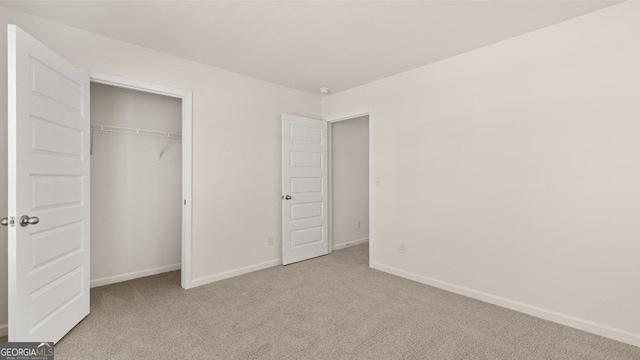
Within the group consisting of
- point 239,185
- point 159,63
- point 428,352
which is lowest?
point 428,352

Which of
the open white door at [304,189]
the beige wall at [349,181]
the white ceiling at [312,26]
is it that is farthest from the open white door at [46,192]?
the beige wall at [349,181]

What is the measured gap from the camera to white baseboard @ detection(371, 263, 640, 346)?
84.5 inches

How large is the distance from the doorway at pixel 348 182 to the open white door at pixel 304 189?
291 mm

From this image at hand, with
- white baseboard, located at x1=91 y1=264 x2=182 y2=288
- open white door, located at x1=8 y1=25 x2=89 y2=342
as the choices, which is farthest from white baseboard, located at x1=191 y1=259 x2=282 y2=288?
open white door, located at x1=8 y1=25 x2=89 y2=342

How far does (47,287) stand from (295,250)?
2.60 meters

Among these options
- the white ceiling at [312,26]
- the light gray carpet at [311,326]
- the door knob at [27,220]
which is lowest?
the light gray carpet at [311,326]

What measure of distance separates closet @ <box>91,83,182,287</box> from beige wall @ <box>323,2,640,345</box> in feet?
9.41

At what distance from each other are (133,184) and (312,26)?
9.02ft

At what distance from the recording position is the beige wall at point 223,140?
8.84 ft

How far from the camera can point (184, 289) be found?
10.2 ft

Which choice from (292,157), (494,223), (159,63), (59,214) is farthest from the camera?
(292,157)

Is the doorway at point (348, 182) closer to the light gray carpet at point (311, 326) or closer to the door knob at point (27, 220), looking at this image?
the light gray carpet at point (311, 326)

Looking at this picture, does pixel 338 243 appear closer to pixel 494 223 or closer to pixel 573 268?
pixel 494 223

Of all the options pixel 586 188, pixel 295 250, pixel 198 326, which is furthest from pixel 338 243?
pixel 586 188
